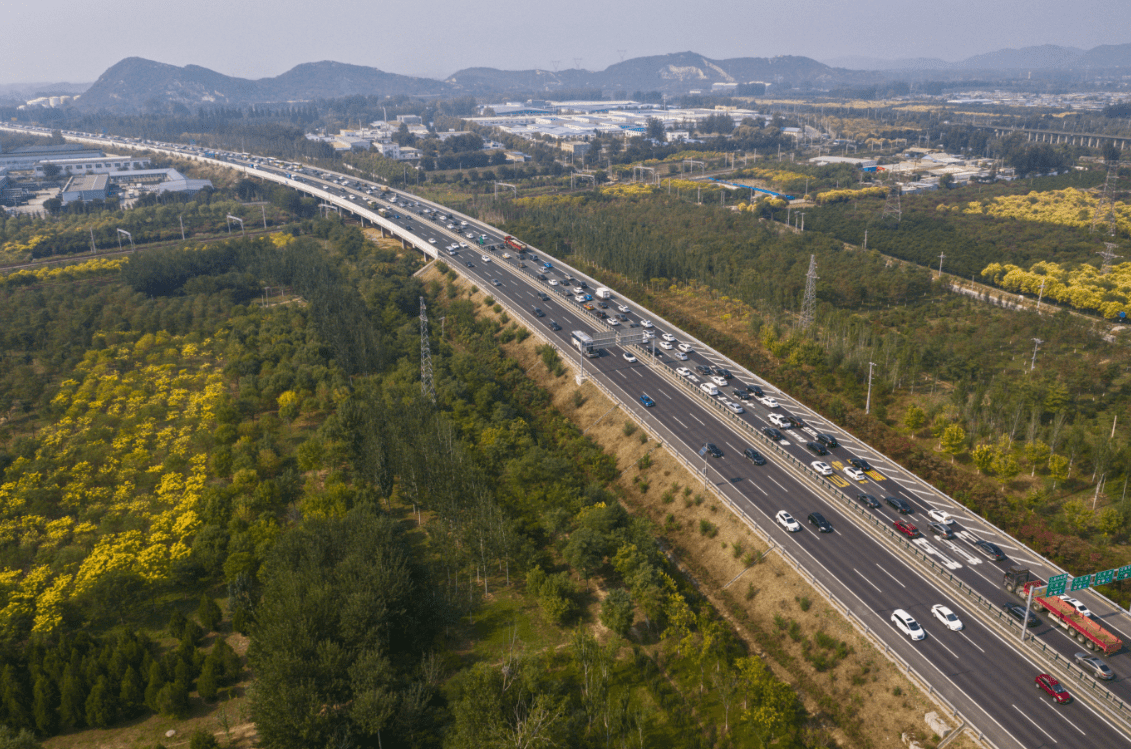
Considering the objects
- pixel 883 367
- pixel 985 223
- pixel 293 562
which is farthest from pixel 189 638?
pixel 985 223

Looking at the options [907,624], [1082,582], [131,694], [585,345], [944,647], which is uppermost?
[585,345]

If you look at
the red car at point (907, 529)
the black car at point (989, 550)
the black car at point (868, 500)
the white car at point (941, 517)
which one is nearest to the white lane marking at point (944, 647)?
the red car at point (907, 529)

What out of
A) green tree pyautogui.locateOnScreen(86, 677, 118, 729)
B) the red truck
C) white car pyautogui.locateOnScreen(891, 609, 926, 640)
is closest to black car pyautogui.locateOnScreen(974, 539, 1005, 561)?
the red truck

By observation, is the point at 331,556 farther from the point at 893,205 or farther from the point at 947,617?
the point at 893,205

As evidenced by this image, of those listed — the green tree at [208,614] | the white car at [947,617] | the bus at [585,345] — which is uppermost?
the bus at [585,345]

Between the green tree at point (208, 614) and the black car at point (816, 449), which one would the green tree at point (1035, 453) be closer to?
the black car at point (816, 449)

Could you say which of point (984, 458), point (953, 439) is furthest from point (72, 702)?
point (984, 458)
